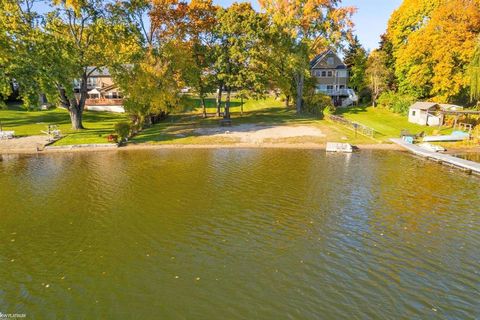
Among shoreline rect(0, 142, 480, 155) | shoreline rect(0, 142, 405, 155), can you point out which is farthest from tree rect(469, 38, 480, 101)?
shoreline rect(0, 142, 405, 155)

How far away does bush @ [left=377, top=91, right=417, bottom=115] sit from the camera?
58.0 metres

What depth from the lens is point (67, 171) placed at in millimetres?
27781

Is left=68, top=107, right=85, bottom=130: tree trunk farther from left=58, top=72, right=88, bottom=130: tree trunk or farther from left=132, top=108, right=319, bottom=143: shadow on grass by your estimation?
left=132, top=108, right=319, bottom=143: shadow on grass

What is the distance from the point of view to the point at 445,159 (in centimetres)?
3094

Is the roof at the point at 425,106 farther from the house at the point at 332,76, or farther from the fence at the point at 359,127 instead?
the house at the point at 332,76

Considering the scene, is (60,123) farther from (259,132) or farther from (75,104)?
(259,132)

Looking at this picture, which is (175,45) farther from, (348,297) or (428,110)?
(348,297)

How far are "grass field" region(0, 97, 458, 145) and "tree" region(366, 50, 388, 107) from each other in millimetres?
4316

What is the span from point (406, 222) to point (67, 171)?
25.5 metres

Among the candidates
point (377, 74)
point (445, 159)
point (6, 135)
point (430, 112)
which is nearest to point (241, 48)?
point (430, 112)

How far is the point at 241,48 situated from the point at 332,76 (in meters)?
29.0

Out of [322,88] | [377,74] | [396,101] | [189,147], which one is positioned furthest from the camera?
[322,88]

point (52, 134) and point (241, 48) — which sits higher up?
point (241, 48)

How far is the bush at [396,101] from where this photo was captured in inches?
2282
